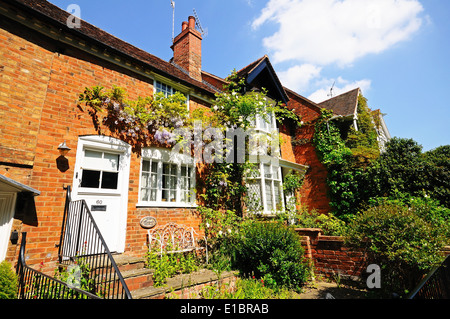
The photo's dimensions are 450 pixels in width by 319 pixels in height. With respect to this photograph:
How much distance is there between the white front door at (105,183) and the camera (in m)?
5.61

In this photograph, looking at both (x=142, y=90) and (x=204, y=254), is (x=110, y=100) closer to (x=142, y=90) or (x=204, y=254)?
(x=142, y=90)

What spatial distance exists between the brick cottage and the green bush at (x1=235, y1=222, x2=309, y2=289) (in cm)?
212

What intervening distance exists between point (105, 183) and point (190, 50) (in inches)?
351

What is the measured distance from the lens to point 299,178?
479 inches

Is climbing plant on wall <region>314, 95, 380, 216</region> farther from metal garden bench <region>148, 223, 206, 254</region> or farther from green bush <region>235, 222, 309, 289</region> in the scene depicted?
metal garden bench <region>148, 223, 206, 254</region>

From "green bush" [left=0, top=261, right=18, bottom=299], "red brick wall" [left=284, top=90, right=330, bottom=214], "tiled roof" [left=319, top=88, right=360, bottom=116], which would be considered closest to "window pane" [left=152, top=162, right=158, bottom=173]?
"green bush" [left=0, top=261, right=18, bottom=299]

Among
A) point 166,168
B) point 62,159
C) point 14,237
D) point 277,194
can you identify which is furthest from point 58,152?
point 277,194

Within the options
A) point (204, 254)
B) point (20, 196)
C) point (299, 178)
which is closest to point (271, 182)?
point (299, 178)

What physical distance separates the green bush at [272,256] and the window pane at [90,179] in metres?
4.41

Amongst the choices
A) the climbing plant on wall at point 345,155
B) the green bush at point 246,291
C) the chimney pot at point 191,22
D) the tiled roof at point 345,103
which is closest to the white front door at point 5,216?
the green bush at point 246,291

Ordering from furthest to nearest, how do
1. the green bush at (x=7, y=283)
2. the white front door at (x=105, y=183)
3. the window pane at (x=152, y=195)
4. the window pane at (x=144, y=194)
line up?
the window pane at (x=152, y=195)
the window pane at (x=144, y=194)
the white front door at (x=105, y=183)
the green bush at (x=7, y=283)

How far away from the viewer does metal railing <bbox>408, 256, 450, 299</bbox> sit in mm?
2824

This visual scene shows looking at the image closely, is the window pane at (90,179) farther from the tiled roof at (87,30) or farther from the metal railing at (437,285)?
the metal railing at (437,285)
